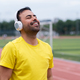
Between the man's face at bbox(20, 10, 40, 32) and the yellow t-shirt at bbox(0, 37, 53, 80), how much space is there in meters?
0.18

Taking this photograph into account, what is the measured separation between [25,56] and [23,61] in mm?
57

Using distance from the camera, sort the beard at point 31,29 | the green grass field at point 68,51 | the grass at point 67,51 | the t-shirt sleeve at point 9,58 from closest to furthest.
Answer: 1. the t-shirt sleeve at point 9,58
2. the beard at point 31,29
3. the grass at point 67,51
4. the green grass field at point 68,51

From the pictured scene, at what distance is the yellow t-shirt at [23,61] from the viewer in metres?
1.65

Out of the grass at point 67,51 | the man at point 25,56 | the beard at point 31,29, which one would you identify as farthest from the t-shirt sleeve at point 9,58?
the grass at point 67,51

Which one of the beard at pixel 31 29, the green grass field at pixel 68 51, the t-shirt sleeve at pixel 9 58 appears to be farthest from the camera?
the green grass field at pixel 68 51

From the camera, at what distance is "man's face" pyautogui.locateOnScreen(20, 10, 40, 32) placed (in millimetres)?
1780

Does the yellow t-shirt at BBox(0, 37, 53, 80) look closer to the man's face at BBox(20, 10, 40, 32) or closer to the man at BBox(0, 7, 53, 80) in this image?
the man at BBox(0, 7, 53, 80)

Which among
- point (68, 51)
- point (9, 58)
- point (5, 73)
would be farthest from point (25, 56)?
point (68, 51)

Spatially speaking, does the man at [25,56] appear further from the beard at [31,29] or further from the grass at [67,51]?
the grass at [67,51]

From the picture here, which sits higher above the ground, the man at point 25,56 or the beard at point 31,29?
the beard at point 31,29

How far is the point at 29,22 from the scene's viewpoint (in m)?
1.79

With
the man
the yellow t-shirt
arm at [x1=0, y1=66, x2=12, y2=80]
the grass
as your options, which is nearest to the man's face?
the man

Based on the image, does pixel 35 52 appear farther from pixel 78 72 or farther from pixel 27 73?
pixel 78 72

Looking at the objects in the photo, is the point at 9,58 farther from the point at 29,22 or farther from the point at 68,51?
the point at 68,51
